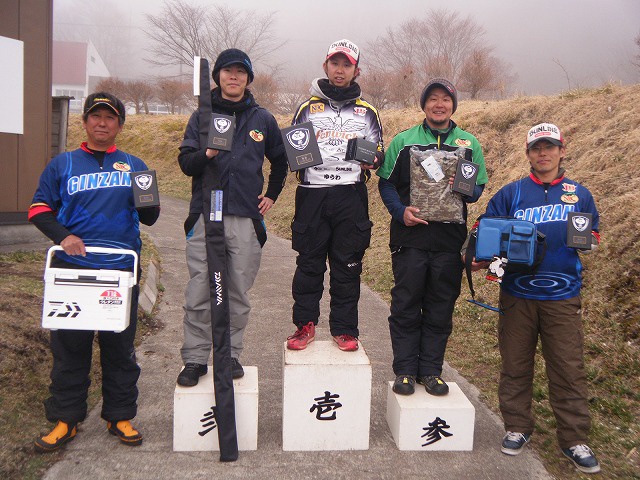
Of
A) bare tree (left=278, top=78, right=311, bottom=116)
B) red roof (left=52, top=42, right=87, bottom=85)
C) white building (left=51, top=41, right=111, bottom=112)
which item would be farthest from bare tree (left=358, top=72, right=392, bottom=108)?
red roof (left=52, top=42, right=87, bottom=85)

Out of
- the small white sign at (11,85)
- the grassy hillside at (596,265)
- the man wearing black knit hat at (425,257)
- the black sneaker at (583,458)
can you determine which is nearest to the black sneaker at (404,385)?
the man wearing black knit hat at (425,257)

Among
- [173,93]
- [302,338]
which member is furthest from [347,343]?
[173,93]

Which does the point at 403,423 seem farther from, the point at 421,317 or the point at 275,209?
the point at 275,209

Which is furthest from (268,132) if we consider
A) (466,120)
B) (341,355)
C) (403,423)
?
(466,120)

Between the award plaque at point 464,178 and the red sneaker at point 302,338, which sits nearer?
the award plaque at point 464,178

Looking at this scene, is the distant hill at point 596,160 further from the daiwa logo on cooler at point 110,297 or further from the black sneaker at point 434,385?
the daiwa logo on cooler at point 110,297

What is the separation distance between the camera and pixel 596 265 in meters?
6.14

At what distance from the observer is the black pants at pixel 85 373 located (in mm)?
3717

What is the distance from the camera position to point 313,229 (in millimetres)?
4270

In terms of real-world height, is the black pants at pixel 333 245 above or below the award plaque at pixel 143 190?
below

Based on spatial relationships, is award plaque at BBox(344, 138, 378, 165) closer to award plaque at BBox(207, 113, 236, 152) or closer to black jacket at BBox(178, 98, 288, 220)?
black jacket at BBox(178, 98, 288, 220)

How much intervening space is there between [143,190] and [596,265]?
4579 mm

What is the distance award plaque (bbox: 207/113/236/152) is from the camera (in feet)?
12.2

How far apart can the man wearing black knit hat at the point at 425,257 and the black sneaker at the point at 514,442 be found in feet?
1.57
